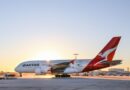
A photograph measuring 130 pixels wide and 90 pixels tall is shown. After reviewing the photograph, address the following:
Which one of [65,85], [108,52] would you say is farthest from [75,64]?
[65,85]

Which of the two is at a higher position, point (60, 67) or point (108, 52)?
point (108, 52)

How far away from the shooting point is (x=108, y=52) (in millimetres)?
78562

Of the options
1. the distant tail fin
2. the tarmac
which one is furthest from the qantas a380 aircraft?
the tarmac

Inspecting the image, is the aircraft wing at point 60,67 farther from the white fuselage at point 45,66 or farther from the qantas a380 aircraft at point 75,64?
the white fuselage at point 45,66

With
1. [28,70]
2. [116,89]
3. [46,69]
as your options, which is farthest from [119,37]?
[116,89]

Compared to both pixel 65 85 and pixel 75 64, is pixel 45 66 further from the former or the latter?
pixel 65 85

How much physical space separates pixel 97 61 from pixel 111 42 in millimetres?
5542

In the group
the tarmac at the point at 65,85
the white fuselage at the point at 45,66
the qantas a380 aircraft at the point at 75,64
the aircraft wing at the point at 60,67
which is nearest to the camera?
the tarmac at the point at 65,85

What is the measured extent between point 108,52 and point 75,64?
9.04 m

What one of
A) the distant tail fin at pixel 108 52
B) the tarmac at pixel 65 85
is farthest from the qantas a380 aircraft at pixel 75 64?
the tarmac at pixel 65 85

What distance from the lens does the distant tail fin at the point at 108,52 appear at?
255 feet

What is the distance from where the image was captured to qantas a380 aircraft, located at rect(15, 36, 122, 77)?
78.1 metres

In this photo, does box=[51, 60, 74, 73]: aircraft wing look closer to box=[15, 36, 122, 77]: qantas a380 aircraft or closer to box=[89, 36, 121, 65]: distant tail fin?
box=[15, 36, 122, 77]: qantas a380 aircraft

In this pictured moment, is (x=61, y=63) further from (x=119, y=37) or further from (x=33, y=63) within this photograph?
(x=119, y=37)
